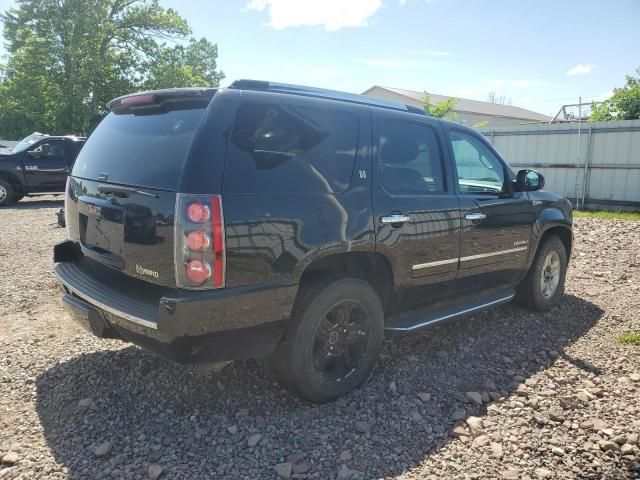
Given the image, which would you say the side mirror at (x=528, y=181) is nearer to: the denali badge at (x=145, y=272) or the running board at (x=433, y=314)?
the running board at (x=433, y=314)

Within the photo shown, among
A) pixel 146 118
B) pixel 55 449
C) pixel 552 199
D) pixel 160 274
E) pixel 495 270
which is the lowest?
pixel 55 449

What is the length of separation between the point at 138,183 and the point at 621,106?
22976mm

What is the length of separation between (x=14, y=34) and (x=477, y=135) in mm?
36464

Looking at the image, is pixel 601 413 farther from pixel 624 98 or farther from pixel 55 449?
pixel 624 98

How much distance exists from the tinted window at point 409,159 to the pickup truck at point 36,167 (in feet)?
40.1

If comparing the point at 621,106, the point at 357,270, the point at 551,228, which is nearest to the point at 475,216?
the point at 357,270

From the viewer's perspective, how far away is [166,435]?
288 cm

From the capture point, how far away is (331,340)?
326cm

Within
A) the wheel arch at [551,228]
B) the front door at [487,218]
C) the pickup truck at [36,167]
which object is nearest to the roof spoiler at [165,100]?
the front door at [487,218]

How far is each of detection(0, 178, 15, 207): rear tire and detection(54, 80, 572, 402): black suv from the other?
39.7 ft

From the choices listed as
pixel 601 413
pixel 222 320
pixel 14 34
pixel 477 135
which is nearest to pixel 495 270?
pixel 477 135

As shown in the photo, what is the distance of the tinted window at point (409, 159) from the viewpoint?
3.56 meters

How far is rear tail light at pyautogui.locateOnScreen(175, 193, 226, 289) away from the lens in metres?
2.56

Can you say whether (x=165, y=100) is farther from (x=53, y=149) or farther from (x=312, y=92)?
(x=53, y=149)
